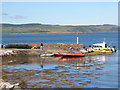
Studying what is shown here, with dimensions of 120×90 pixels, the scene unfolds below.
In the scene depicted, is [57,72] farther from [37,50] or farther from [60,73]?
[37,50]

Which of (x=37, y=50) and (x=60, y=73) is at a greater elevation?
(x=37, y=50)

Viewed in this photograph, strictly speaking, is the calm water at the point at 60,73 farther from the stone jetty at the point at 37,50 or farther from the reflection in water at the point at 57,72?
the stone jetty at the point at 37,50

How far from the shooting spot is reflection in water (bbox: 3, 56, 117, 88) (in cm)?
4328

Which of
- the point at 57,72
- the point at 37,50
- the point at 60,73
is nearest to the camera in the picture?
the point at 60,73

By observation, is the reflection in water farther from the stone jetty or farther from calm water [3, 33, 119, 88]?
the stone jetty

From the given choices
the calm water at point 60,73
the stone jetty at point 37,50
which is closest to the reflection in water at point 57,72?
the calm water at point 60,73

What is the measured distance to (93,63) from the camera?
63.9 meters

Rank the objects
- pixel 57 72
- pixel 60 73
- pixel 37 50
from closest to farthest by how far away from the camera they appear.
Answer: pixel 60 73, pixel 57 72, pixel 37 50

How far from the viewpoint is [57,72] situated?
52906 mm

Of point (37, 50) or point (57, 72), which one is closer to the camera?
point (57, 72)

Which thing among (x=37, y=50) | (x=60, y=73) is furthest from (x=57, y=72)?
(x=37, y=50)

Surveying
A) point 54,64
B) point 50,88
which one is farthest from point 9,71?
point 50,88

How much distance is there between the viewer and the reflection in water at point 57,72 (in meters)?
43.3

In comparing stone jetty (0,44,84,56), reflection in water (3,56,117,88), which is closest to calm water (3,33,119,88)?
reflection in water (3,56,117,88)
